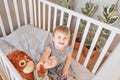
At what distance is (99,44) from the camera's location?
5.58 ft

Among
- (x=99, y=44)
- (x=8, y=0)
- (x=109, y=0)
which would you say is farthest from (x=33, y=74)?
(x=109, y=0)

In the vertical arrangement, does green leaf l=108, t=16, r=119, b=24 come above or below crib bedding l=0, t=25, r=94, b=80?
above

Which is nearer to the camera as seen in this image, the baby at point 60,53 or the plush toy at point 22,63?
the plush toy at point 22,63

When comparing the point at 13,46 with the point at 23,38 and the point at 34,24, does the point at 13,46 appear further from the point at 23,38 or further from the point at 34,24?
the point at 34,24

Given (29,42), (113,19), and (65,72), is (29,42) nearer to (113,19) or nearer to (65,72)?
(65,72)

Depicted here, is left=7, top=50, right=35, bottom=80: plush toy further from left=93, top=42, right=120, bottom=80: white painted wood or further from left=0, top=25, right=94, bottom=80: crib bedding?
left=93, top=42, right=120, bottom=80: white painted wood

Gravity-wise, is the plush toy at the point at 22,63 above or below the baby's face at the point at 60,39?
below

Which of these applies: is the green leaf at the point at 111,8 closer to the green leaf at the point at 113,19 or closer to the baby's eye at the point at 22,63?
the green leaf at the point at 113,19

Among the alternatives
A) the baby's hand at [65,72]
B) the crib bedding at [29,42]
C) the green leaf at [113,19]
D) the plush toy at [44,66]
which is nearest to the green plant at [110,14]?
the green leaf at [113,19]

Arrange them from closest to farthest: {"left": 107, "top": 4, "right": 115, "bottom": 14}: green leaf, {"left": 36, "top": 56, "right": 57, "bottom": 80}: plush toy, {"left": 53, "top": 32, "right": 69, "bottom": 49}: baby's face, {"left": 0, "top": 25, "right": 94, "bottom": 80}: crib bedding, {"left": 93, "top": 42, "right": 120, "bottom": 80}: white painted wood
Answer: {"left": 93, "top": 42, "right": 120, "bottom": 80}: white painted wood, {"left": 36, "top": 56, "right": 57, "bottom": 80}: plush toy, {"left": 53, "top": 32, "right": 69, "bottom": 49}: baby's face, {"left": 0, "top": 25, "right": 94, "bottom": 80}: crib bedding, {"left": 107, "top": 4, "right": 115, "bottom": 14}: green leaf

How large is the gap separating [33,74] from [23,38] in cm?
55

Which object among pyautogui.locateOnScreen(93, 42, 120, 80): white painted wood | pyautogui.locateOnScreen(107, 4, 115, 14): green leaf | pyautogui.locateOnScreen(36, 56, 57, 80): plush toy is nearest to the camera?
pyautogui.locateOnScreen(93, 42, 120, 80): white painted wood

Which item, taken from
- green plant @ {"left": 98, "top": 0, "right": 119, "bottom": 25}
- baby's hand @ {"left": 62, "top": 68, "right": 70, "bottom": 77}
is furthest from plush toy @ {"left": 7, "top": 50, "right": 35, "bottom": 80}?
green plant @ {"left": 98, "top": 0, "right": 119, "bottom": 25}

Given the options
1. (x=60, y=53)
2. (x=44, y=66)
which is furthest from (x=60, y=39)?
(x=44, y=66)
